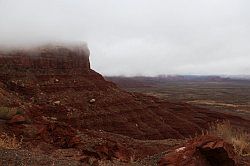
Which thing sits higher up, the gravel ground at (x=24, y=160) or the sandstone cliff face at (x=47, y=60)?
the sandstone cliff face at (x=47, y=60)

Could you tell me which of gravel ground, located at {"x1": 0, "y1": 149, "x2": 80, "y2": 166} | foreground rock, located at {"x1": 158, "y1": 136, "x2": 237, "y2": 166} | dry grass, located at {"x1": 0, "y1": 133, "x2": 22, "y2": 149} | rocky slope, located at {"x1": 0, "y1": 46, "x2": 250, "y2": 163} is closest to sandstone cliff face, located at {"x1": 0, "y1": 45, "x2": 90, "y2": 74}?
rocky slope, located at {"x1": 0, "y1": 46, "x2": 250, "y2": 163}

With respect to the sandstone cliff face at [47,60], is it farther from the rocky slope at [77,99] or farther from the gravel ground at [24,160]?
the gravel ground at [24,160]

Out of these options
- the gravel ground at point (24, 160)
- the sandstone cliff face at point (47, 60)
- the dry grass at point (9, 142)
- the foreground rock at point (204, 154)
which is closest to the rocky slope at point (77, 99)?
the sandstone cliff face at point (47, 60)

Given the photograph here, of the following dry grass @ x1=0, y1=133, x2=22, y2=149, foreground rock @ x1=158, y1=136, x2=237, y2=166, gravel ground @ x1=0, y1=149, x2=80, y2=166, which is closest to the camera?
gravel ground @ x1=0, y1=149, x2=80, y2=166

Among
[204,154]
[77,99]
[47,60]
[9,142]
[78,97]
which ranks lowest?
[77,99]

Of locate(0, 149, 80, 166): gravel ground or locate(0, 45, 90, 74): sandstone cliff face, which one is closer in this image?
locate(0, 149, 80, 166): gravel ground

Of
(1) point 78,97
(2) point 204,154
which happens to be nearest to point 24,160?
(2) point 204,154

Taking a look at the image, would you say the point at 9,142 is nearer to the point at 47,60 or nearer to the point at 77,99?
the point at 77,99

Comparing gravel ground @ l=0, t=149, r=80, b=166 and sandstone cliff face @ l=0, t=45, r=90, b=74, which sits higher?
sandstone cliff face @ l=0, t=45, r=90, b=74

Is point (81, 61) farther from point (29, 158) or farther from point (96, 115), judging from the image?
point (29, 158)

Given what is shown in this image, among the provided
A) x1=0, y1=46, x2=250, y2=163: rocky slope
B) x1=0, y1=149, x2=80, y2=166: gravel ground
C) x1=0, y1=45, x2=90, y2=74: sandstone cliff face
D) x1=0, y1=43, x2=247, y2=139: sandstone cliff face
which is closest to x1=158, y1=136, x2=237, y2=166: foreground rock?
x1=0, y1=149, x2=80, y2=166: gravel ground

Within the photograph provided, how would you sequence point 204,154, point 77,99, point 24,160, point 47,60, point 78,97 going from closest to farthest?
1. point 24,160
2. point 204,154
3. point 77,99
4. point 78,97
5. point 47,60

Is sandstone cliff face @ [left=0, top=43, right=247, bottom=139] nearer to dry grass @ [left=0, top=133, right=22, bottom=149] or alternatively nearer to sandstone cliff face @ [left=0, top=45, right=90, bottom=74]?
sandstone cliff face @ [left=0, top=45, right=90, bottom=74]

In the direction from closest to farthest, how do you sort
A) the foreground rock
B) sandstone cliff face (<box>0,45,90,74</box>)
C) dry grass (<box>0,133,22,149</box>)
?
the foreground rock, dry grass (<box>0,133,22,149</box>), sandstone cliff face (<box>0,45,90,74</box>)
